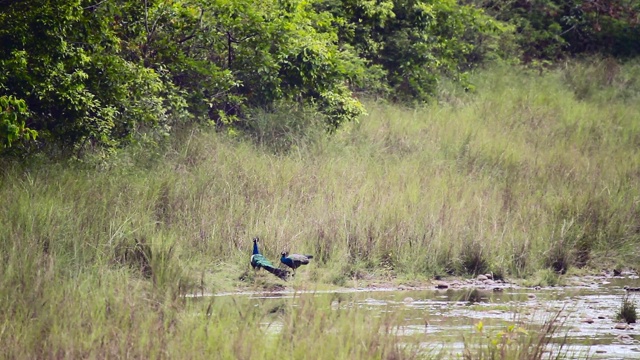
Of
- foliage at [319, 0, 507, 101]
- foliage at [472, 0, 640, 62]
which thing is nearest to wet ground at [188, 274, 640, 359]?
foliage at [319, 0, 507, 101]

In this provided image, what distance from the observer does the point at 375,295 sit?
9414mm

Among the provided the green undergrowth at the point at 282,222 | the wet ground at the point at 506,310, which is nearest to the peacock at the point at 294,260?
the green undergrowth at the point at 282,222

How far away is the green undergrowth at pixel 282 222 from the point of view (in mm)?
6043

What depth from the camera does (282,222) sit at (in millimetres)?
10508

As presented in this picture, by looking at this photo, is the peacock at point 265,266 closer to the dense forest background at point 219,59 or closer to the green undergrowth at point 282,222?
the green undergrowth at point 282,222

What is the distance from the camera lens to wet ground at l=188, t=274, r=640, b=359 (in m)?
6.95

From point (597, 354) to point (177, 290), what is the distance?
313 centimetres

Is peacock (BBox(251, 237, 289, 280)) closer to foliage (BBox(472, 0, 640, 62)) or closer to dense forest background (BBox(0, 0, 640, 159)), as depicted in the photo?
dense forest background (BBox(0, 0, 640, 159))

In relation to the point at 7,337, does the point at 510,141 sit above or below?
below

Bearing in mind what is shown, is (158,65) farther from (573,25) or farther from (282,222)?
(573,25)

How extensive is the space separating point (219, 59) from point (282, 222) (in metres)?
4.90

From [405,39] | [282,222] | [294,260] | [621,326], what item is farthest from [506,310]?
[405,39]

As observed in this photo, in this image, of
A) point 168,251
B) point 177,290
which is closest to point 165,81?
point 168,251

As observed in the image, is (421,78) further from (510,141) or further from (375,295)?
(375,295)
